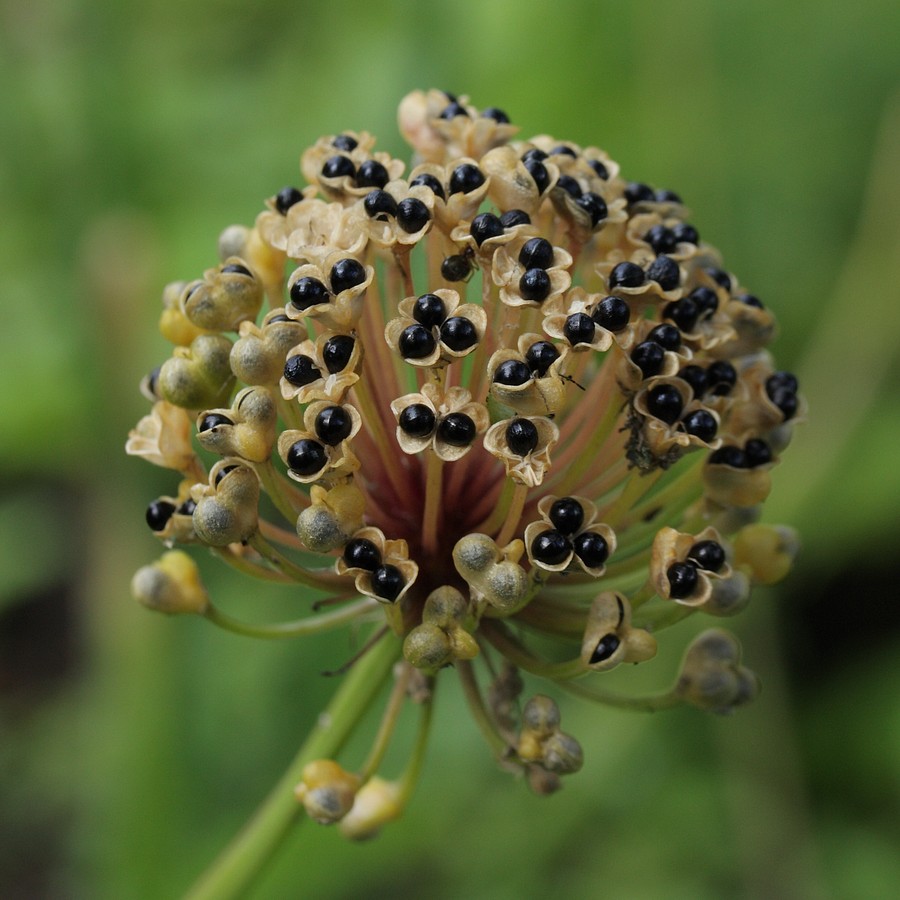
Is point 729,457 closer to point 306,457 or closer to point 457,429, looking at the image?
point 457,429

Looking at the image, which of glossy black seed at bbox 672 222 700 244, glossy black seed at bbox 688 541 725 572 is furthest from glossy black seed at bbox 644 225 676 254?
glossy black seed at bbox 688 541 725 572

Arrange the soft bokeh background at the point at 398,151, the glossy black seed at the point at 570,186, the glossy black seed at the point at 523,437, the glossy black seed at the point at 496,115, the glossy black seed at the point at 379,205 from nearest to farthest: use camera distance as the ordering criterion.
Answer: the glossy black seed at the point at 523,437 < the glossy black seed at the point at 379,205 < the glossy black seed at the point at 570,186 < the glossy black seed at the point at 496,115 < the soft bokeh background at the point at 398,151

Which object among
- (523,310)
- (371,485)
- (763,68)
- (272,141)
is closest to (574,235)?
(523,310)

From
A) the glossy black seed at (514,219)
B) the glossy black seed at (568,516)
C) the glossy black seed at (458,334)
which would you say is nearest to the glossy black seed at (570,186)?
the glossy black seed at (514,219)

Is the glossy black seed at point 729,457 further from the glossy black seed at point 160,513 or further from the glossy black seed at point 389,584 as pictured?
the glossy black seed at point 160,513

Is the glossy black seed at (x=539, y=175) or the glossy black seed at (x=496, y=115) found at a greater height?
the glossy black seed at (x=496, y=115)

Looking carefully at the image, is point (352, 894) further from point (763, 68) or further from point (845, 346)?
point (763, 68)

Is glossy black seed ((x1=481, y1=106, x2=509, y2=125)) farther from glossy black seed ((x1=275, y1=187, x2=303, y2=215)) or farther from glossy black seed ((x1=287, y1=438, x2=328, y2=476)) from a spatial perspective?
glossy black seed ((x1=287, y1=438, x2=328, y2=476))
